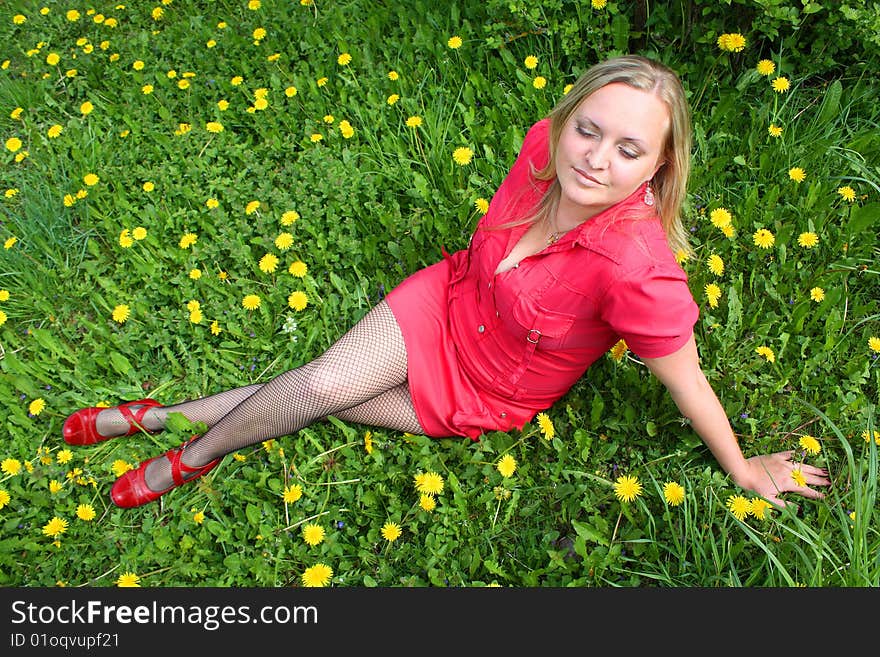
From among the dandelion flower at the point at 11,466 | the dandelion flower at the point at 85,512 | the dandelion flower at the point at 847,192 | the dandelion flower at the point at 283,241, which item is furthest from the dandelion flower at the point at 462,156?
the dandelion flower at the point at 11,466

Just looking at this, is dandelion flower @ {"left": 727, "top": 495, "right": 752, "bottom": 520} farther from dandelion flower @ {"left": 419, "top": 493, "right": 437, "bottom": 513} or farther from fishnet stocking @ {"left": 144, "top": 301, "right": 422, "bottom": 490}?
fishnet stocking @ {"left": 144, "top": 301, "right": 422, "bottom": 490}

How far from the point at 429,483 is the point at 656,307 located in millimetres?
866

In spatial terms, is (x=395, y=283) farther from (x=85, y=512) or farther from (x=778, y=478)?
(x=778, y=478)

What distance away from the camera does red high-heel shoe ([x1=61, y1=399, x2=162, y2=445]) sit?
2.24 metres

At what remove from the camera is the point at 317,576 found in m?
1.84

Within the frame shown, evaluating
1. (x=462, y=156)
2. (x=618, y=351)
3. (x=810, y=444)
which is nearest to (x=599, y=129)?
(x=618, y=351)

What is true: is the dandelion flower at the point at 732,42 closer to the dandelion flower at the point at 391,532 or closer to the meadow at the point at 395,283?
the meadow at the point at 395,283

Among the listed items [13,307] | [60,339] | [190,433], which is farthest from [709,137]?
[13,307]

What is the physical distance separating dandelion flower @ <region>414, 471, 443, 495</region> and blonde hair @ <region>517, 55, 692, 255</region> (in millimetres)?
828

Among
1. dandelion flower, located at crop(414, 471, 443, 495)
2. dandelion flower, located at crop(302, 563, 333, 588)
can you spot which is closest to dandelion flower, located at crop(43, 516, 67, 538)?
dandelion flower, located at crop(302, 563, 333, 588)

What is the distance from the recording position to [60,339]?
2516 mm

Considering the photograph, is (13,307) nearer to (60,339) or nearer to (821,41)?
(60,339)

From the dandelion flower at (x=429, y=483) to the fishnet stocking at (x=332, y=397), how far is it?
18 cm

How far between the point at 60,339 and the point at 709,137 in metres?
2.59
